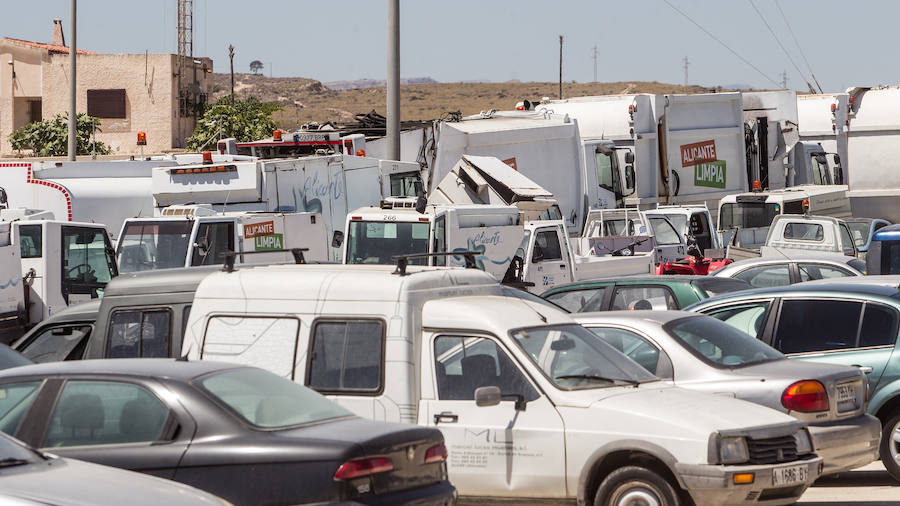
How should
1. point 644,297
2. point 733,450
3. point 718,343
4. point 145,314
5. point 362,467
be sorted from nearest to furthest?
point 362,467, point 733,450, point 145,314, point 718,343, point 644,297

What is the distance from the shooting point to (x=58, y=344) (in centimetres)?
1201

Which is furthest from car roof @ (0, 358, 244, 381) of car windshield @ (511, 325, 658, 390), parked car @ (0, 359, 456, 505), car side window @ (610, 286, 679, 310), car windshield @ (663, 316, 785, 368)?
car side window @ (610, 286, 679, 310)

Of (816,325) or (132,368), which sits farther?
(816,325)

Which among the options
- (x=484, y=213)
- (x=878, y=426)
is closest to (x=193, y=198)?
(x=484, y=213)

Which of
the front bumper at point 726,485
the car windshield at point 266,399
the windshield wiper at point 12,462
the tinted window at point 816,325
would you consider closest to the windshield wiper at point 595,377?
the front bumper at point 726,485

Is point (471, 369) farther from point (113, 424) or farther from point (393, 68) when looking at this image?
point (393, 68)

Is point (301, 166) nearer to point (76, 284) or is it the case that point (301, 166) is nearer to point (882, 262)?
point (76, 284)

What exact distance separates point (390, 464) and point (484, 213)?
39.4 feet

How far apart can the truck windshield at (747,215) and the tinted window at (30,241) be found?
→ 54.1 feet

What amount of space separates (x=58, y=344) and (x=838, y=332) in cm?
698

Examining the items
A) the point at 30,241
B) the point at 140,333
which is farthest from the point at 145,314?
the point at 30,241

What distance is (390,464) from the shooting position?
6.43 metres

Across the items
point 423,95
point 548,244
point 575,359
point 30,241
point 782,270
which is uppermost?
point 423,95

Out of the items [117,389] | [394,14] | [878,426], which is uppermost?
[394,14]
